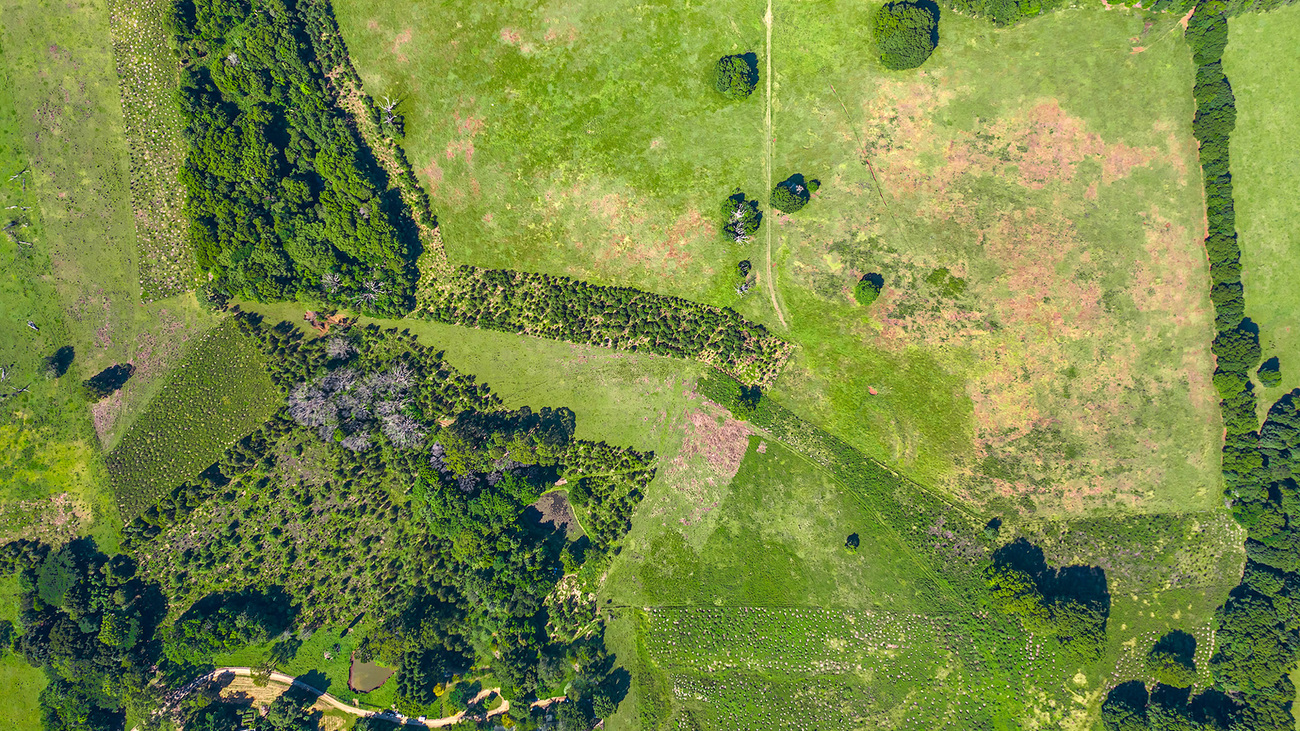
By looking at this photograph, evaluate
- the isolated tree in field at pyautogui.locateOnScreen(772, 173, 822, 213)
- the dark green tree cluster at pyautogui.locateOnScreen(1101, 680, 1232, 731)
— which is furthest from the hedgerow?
the isolated tree in field at pyautogui.locateOnScreen(772, 173, 822, 213)

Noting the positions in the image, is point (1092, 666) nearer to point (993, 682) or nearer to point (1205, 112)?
point (993, 682)

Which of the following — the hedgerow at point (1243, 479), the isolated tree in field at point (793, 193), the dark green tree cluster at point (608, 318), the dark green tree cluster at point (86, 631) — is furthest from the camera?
the dark green tree cluster at point (608, 318)

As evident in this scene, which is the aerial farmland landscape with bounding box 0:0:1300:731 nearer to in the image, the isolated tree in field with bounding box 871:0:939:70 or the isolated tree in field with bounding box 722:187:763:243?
the isolated tree in field with bounding box 722:187:763:243

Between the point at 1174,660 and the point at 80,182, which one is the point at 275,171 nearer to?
the point at 80,182

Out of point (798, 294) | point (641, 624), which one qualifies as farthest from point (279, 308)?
point (798, 294)

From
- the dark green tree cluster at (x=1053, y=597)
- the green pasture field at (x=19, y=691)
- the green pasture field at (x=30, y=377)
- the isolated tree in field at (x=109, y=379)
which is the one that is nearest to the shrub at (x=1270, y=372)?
the dark green tree cluster at (x=1053, y=597)

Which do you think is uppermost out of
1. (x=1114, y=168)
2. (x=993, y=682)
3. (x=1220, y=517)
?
(x=1114, y=168)

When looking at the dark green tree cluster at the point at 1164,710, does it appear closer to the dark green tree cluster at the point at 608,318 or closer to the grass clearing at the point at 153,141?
the dark green tree cluster at the point at 608,318
